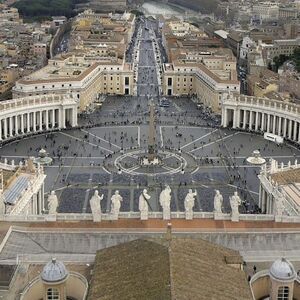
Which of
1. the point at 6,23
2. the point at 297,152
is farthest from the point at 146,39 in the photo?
the point at 297,152

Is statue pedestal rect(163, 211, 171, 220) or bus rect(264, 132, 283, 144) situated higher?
statue pedestal rect(163, 211, 171, 220)

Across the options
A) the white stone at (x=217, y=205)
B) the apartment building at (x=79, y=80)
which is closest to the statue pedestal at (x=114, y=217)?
the white stone at (x=217, y=205)

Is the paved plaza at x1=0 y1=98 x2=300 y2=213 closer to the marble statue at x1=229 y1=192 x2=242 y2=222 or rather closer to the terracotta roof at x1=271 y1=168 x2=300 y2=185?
the terracotta roof at x1=271 y1=168 x2=300 y2=185

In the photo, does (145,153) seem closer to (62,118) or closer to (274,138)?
(274,138)

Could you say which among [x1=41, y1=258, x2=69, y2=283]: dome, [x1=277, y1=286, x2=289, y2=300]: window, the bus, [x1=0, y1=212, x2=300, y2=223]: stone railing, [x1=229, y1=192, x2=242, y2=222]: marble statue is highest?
[x1=41, y1=258, x2=69, y2=283]: dome

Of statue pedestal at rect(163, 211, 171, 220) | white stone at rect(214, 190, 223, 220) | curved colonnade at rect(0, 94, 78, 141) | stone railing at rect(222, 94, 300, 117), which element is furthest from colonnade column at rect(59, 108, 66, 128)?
white stone at rect(214, 190, 223, 220)

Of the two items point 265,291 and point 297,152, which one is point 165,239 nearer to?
point 265,291

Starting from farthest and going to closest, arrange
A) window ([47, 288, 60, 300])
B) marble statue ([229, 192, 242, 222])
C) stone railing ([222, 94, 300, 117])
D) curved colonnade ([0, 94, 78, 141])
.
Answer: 1. stone railing ([222, 94, 300, 117])
2. curved colonnade ([0, 94, 78, 141])
3. marble statue ([229, 192, 242, 222])
4. window ([47, 288, 60, 300])
